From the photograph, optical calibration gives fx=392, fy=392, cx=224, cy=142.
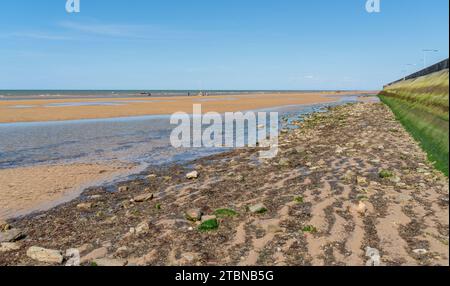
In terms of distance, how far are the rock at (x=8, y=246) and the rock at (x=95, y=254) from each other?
1791mm

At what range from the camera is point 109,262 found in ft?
21.5

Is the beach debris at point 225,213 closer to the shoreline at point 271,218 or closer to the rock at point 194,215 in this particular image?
the shoreline at point 271,218

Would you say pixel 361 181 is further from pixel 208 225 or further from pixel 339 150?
pixel 339 150

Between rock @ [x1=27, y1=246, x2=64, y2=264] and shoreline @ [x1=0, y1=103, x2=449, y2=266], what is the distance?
0.40 ft

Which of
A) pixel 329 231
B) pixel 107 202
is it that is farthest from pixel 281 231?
pixel 107 202

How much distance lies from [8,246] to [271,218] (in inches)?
208

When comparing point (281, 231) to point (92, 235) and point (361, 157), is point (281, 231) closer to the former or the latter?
point (92, 235)

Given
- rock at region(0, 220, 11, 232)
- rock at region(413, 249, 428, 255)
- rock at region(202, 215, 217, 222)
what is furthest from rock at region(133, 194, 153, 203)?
rock at region(413, 249, 428, 255)

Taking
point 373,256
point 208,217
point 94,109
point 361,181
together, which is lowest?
point 208,217

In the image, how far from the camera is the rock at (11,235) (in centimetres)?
823

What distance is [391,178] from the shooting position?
1000 cm

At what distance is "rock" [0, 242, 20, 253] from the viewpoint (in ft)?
25.2

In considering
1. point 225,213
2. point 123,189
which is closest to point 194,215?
point 225,213

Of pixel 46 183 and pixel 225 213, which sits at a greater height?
pixel 225 213
